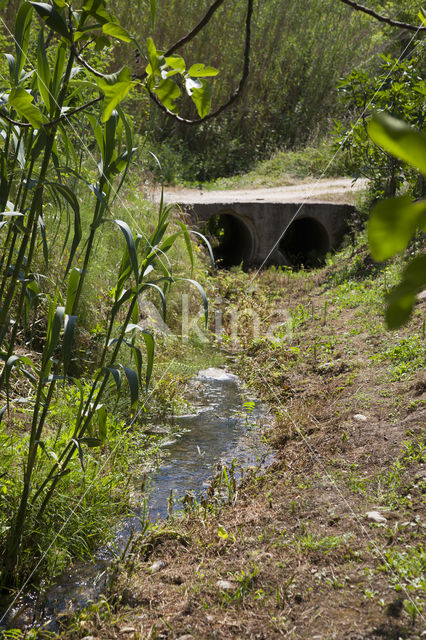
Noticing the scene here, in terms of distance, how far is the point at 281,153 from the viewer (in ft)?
42.7

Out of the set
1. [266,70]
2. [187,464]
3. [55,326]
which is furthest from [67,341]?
[266,70]

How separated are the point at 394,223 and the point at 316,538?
7.36 feet

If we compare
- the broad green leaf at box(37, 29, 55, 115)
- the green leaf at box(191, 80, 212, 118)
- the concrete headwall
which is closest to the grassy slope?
the green leaf at box(191, 80, 212, 118)

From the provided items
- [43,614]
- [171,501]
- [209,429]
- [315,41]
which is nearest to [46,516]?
[43,614]

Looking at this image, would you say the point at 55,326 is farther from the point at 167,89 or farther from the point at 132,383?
the point at 167,89

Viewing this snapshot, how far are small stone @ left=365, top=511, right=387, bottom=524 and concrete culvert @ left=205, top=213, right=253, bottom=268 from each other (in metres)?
6.77

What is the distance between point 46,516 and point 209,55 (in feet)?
40.9

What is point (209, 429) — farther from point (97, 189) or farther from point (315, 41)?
point (315, 41)

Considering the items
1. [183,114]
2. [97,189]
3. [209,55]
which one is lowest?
[183,114]

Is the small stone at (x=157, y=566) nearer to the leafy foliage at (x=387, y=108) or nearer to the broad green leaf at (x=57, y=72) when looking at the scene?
the broad green leaf at (x=57, y=72)

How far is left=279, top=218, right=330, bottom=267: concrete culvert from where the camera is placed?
31.3 ft

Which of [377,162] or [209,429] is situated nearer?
Answer: [209,429]

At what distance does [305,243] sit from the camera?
1033 centimetres

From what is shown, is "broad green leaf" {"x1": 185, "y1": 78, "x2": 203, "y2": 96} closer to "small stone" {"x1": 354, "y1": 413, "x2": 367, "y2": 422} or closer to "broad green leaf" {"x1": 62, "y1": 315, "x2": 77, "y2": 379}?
"broad green leaf" {"x1": 62, "y1": 315, "x2": 77, "y2": 379}
